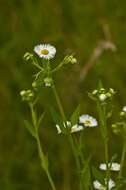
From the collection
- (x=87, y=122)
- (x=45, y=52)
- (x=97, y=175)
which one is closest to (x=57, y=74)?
(x=87, y=122)

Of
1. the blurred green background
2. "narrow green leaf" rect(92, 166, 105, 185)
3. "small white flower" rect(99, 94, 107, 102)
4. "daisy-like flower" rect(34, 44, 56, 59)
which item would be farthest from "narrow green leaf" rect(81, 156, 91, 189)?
the blurred green background

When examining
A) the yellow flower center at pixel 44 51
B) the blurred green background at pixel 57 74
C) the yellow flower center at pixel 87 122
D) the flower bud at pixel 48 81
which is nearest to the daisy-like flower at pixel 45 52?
the yellow flower center at pixel 44 51

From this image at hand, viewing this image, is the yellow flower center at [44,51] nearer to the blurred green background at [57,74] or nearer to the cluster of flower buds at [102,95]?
the cluster of flower buds at [102,95]

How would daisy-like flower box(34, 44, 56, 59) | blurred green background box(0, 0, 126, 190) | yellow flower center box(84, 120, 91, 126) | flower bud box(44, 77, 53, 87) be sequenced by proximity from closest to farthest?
flower bud box(44, 77, 53, 87) → daisy-like flower box(34, 44, 56, 59) → yellow flower center box(84, 120, 91, 126) → blurred green background box(0, 0, 126, 190)

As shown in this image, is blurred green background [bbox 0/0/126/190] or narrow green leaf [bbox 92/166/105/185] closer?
narrow green leaf [bbox 92/166/105/185]

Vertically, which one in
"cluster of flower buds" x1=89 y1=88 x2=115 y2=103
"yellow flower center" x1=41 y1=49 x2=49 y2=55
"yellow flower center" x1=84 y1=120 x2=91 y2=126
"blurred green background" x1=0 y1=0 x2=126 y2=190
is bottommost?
"yellow flower center" x1=84 y1=120 x2=91 y2=126

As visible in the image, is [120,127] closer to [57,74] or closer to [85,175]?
[85,175]

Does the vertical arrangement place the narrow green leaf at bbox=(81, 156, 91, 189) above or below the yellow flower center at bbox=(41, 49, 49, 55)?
below

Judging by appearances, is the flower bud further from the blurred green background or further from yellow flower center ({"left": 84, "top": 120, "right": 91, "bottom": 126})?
the blurred green background

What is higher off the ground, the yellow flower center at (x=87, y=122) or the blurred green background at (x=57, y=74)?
the blurred green background at (x=57, y=74)

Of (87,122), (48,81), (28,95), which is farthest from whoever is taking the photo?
(87,122)
